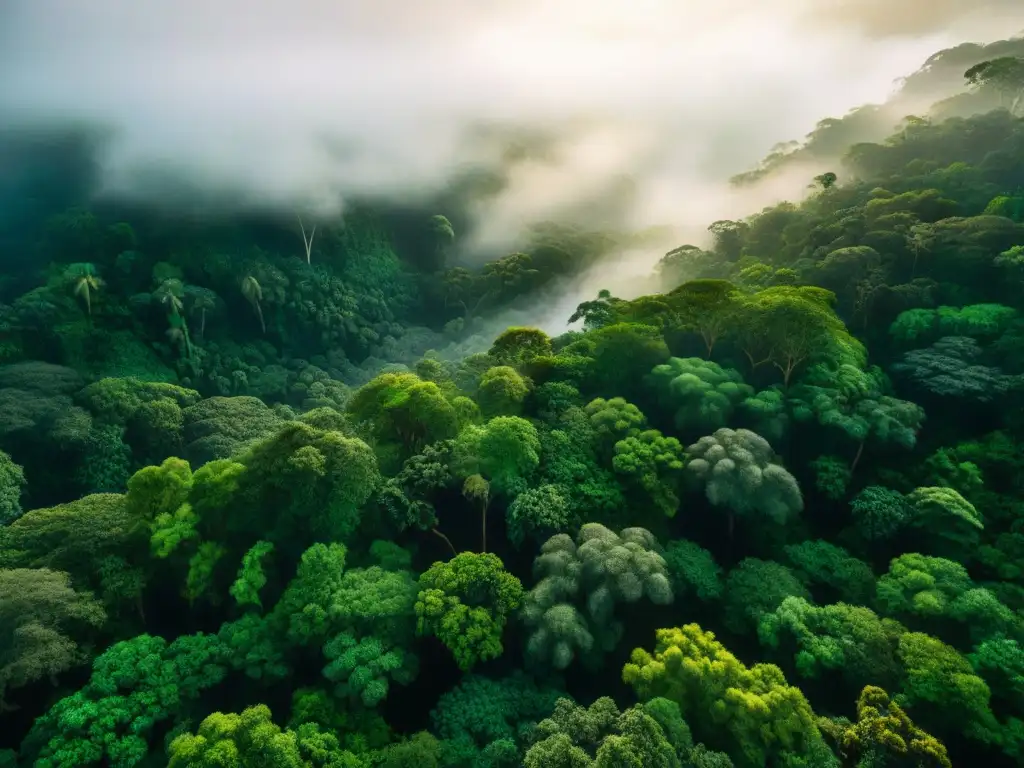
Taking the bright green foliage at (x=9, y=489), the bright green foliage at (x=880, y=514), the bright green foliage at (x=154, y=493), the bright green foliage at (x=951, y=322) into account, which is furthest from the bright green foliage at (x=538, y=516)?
the bright green foliage at (x=9, y=489)

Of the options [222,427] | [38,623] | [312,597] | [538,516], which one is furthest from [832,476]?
[222,427]

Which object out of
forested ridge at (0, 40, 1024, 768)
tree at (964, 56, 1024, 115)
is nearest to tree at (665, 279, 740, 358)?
forested ridge at (0, 40, 1024, 768)

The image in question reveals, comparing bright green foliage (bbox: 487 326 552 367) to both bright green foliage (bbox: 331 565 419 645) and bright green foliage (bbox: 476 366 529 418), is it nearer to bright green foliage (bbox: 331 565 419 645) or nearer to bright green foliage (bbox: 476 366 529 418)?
bright green foliage (bbox: 476 366 529 418)

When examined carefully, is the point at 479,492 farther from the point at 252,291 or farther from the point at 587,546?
the point at 252,291

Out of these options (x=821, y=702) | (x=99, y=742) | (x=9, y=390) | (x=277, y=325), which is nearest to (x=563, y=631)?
(x=821, y=702)

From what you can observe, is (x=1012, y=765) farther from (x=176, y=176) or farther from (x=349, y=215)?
(x=176, y=176)

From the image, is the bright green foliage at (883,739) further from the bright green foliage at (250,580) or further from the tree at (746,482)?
the bright green foliage at (250,580)
